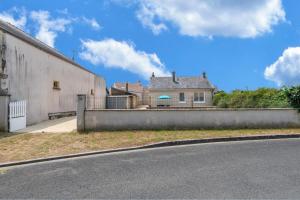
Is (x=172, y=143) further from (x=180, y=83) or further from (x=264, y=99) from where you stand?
(x=180, y=83)

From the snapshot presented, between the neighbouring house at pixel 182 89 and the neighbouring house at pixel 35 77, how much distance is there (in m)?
23.3

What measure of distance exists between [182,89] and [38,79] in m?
32.3

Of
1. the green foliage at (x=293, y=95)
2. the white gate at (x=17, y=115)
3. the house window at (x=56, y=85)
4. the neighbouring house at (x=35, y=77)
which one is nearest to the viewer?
the white gate at (x=17, y=115)

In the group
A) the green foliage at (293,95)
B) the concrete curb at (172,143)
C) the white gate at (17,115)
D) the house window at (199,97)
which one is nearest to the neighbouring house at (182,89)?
the house window at (199,97)

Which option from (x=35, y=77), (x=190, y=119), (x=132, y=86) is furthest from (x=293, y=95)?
Result: (x=132, y=86)

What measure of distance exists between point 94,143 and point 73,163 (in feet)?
9.40

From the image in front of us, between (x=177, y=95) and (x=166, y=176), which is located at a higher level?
(x=177, y=95)

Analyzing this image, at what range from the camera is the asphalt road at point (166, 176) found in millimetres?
5688

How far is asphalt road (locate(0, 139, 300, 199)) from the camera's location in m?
5.69

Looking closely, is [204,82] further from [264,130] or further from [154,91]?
[264,130]

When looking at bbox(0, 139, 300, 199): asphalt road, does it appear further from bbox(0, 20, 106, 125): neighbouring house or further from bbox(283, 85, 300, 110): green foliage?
bbox(0, 20, 106, 125): neighbouring house

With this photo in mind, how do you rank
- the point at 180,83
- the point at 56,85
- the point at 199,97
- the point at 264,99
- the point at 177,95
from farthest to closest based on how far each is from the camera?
the point at 180,83, the point at 177,95, the point at 199,97, the point at 56,85, the point at 264,99

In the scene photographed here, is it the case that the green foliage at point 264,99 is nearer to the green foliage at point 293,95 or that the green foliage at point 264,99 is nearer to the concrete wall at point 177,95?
the green foliage at point 293,95

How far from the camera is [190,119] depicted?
1457 cm
